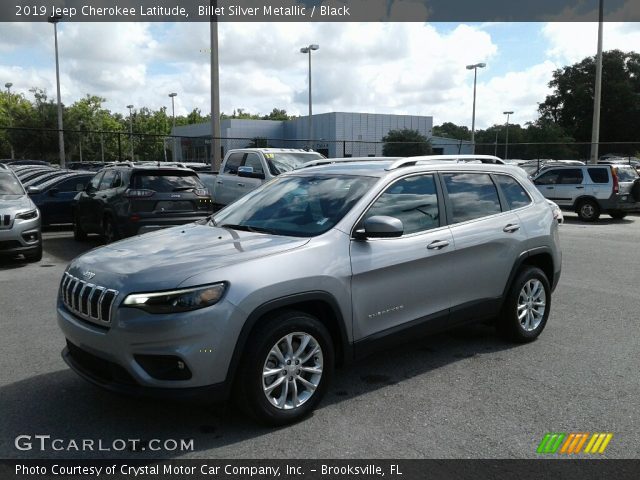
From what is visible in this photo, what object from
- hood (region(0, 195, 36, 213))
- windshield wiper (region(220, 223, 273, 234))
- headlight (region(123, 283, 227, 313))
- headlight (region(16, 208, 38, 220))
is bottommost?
headlight (region(16, 208, 38, 220))

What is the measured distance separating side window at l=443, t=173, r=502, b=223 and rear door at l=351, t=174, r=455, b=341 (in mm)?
199

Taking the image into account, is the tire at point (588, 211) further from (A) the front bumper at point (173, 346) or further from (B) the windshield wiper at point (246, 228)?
(A) the front bumper at point (173, 346)

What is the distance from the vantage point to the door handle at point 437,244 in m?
4.58

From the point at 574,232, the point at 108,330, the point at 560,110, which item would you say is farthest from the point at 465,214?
the point at 560,110

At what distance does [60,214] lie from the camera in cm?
1479

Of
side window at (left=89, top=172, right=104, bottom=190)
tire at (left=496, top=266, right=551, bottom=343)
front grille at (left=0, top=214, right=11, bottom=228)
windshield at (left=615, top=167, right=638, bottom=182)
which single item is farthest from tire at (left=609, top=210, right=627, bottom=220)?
front grille at (left=0, top=214, right=11, bottom=228)

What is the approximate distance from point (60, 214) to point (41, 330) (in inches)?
382

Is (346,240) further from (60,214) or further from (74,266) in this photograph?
(60,214)

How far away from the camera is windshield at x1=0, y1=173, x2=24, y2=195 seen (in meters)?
10.5

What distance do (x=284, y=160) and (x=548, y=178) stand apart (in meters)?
9.97

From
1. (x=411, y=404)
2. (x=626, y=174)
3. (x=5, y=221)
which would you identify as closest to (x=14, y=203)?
(x=5, y=221)

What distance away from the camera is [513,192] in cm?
563

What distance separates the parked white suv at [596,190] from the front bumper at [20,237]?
1513 centimetres

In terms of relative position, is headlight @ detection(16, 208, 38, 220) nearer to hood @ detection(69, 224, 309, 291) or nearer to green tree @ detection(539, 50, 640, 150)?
hood @ detection(69, 224, 309, 291)
